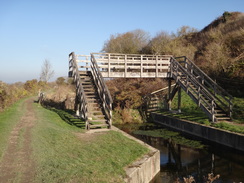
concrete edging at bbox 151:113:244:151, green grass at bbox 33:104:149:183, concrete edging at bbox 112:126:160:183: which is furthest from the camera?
concrete edging at bbox 151:113:244:151

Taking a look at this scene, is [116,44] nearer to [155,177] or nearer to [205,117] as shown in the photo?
[205,117]

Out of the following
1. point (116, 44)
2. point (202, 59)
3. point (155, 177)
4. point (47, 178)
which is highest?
point (116, 44)

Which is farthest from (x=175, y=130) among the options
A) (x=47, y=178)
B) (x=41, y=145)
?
(x=47, y=178)

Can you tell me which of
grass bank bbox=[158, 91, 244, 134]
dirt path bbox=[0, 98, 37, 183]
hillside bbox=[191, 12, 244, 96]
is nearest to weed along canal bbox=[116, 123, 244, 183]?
grass bank bbox=[158, 91, 244, 134]

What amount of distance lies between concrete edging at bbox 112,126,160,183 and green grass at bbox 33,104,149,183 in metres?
0.25

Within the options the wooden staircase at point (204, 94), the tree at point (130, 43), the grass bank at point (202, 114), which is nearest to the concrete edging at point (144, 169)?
the grass bank at point (202, 114)

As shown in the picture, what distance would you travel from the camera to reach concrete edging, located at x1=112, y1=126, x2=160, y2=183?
7.63 meters

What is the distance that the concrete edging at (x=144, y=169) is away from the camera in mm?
7626

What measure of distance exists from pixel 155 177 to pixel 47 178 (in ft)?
15.4

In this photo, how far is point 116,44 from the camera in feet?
124

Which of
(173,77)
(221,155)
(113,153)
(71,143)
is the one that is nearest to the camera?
(113,153)

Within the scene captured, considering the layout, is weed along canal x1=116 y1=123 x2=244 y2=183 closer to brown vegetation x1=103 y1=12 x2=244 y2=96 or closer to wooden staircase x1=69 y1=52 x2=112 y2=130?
wooden staircase x1=69 y1=52 x2=112 y2=130

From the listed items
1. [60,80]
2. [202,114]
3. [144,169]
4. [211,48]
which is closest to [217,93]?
[202,114]

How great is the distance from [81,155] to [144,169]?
2343 mm
